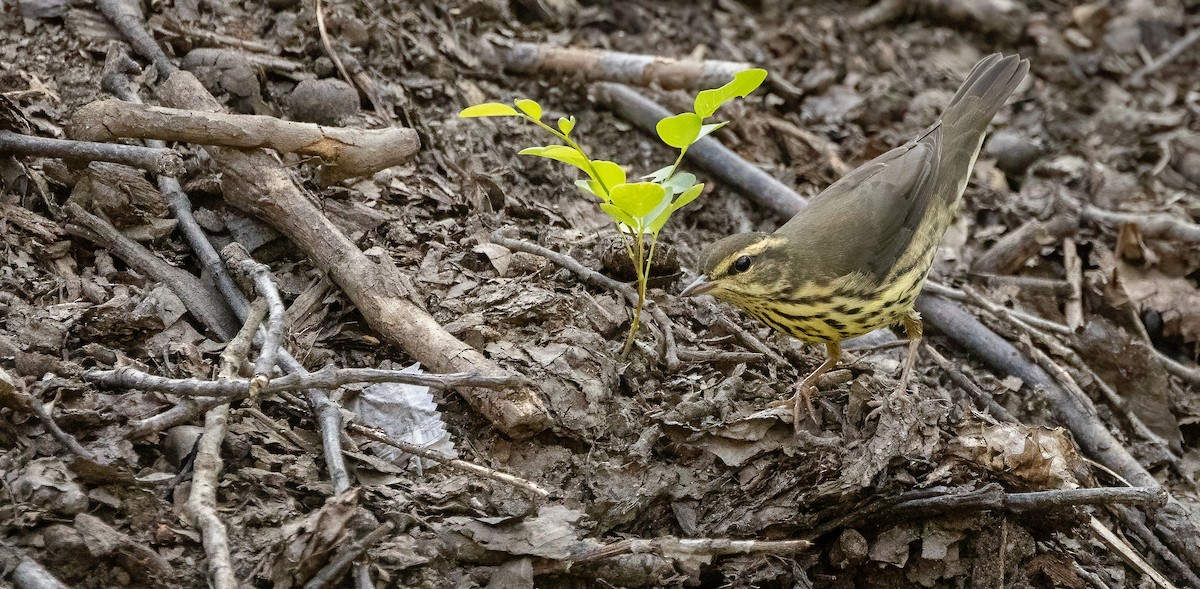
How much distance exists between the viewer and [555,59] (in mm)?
5598

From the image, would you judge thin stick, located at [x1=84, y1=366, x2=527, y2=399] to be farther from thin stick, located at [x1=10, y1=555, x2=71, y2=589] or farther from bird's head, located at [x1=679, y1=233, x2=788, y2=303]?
bird's head, located at [x1=679, y1=233, x2=788, y2=303]

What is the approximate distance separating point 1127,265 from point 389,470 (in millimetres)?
4287

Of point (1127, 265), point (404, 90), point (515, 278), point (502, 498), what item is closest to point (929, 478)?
point (502, 498)

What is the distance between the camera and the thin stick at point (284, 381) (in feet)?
9.00

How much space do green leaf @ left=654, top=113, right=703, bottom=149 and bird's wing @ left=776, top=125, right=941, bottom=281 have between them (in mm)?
775

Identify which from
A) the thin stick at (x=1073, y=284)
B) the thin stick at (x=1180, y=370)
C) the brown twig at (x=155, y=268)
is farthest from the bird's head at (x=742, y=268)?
the thin stick at (x=1180, y=370)

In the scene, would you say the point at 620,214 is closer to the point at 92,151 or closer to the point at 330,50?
the point at 92,151

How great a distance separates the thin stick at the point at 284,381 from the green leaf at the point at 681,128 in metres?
1.07

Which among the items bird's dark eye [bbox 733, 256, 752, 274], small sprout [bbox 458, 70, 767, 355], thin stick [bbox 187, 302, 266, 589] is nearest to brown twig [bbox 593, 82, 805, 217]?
bird's dark eye [bbox 733, 256, 752, 274]

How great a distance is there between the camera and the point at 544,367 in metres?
3.60

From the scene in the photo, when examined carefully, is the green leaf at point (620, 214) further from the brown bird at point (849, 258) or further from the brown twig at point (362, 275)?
the brown twig at point (362, 275)

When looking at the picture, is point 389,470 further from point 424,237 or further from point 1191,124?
point 1191,124

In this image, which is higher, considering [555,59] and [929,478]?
[555,59]

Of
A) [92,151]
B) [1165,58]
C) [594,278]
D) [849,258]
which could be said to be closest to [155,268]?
[92,151]
